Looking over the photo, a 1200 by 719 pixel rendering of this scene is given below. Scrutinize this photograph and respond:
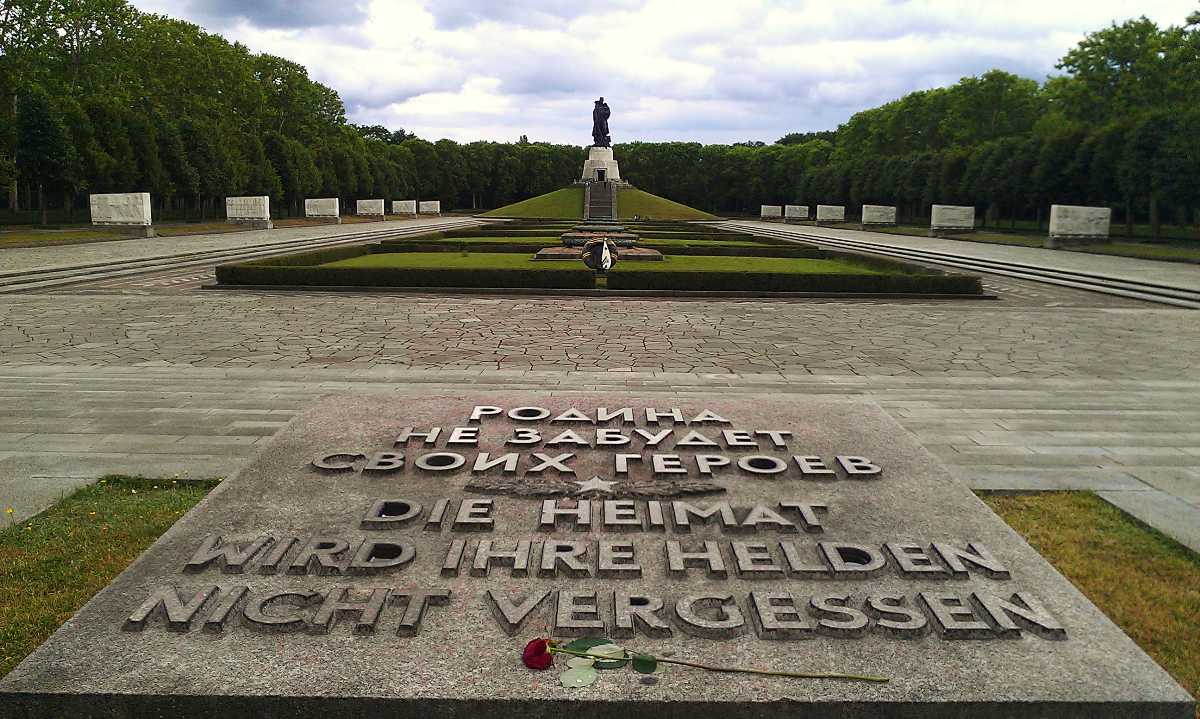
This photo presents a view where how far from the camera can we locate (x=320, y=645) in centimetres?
262

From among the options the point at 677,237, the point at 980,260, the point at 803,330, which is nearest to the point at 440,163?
the point at 677,237

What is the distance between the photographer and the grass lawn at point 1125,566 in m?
3.65

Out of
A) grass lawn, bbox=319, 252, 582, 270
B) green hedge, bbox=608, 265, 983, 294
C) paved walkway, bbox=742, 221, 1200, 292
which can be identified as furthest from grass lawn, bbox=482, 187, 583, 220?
green hedge, bbox=608, 265, 983, 294

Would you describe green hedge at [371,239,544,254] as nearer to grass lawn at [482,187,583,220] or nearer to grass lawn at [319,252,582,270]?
grass lawn at [319,252,582,270]

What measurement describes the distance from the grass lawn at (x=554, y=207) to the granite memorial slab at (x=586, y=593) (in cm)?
5674

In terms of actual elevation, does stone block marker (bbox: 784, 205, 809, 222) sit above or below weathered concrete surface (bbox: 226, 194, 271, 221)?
above

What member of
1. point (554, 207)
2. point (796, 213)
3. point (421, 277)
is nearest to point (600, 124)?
point (554, 207)

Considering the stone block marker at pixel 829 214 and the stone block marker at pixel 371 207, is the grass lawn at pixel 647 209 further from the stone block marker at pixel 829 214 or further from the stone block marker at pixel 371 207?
the stone block marker at pixel 371 207

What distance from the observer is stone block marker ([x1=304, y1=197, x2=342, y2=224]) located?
58531 mm

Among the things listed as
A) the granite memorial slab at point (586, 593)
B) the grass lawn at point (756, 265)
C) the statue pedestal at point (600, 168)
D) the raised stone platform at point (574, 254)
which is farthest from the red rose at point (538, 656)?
the statue pedestal at point (600, 168)

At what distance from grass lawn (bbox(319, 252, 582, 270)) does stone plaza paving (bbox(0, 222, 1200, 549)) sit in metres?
6.23

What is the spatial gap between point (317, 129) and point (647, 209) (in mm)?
29031

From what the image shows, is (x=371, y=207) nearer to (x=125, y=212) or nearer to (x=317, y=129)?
(x=317, y=129)

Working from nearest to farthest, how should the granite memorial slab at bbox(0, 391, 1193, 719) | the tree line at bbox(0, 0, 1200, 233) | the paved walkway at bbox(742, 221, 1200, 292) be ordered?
the granite memorial slab at bbox(0, 391, 1193, 719), the paved walkway at bbox(742, 221, 1200, 292), the tree line at bbox(0, 0, 1200, 233)
